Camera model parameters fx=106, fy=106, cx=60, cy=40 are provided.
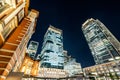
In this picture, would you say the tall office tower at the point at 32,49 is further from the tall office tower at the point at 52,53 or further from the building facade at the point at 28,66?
the building facade at the point at 28,66

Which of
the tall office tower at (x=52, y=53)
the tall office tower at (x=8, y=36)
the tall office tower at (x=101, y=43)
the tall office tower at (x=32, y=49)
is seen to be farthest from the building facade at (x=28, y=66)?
the tall office tower at (x=32, y=49)

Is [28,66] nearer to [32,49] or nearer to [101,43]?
[101,43]

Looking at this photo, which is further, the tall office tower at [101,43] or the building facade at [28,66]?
the tall office tower at [101,43]

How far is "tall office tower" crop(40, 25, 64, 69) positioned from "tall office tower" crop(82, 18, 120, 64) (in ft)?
138

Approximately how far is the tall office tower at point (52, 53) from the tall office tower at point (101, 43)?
138 feet

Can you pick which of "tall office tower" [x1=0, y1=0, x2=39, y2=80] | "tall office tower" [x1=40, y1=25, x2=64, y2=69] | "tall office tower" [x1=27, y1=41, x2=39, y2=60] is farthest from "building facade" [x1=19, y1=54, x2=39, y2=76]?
"tall office tower" [x1=27, y1=41, x2=39, y2=60]

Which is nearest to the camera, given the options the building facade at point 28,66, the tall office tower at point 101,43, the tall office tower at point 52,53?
the building facade at point 28,66

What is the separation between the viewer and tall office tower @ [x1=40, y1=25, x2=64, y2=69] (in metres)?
113

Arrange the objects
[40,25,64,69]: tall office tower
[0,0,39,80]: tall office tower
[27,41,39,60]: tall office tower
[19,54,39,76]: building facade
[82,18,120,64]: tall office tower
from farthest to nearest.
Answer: [27,41,39,60]: tall office tower → [40,25,64,69]: tall office tower → [82,18,120,64]: tall office tower → [19,54,39,76]: building facade → [0,0,39,80]: tall office tower

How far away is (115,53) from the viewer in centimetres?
10369

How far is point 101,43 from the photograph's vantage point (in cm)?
12312

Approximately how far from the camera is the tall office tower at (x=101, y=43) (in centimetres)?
10753

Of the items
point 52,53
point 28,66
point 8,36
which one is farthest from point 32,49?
point 8,36

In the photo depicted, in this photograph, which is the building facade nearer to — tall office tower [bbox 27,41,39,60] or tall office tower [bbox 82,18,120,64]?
tall office tower [bbox 82,18,120,64]
